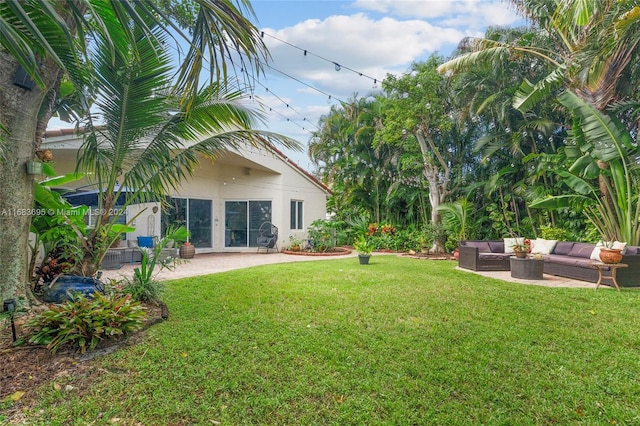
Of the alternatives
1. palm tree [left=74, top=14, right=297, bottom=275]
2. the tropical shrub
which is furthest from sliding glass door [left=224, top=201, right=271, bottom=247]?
palm tree [left=74, top=14, right=297, bottom=275]

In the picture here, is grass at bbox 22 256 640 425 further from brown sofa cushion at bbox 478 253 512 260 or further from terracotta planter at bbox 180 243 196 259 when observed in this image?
terracotta planter at bbox 180 243 196 259

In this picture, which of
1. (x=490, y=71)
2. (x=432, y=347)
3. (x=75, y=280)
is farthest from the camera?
(x=490, y=71)

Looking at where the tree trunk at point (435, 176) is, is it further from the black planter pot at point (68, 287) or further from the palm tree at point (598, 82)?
the black planter pot at point (68, 287)

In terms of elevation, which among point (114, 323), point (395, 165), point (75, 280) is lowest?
point (114, 323)

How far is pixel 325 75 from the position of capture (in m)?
11.9

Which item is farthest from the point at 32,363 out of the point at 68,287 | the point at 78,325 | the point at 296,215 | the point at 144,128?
the point at 296,215

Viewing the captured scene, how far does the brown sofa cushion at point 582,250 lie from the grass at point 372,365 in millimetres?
3031

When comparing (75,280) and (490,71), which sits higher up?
(490,71)

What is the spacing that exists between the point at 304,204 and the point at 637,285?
11.2 metres

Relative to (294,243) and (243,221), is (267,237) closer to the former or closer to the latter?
(294,243)

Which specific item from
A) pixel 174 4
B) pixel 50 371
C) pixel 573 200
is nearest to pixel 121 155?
pixel 50 371

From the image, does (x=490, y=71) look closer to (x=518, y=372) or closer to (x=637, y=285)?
(x=637, y=285)

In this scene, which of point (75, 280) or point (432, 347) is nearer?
point (432, 347)

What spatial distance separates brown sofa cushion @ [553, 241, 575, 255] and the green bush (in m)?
9.99
